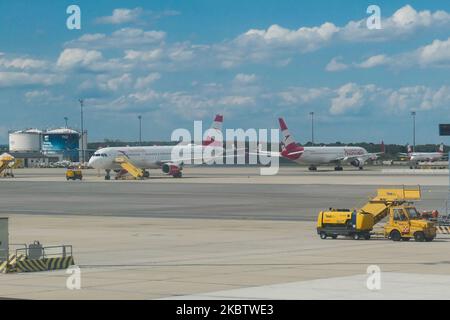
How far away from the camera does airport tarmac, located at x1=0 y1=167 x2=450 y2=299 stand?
30812 mm

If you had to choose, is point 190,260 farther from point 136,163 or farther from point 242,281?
point 136,163

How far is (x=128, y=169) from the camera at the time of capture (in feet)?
462

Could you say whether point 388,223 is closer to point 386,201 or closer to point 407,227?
point 407,227

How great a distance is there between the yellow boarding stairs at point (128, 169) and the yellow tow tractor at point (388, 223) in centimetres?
8810

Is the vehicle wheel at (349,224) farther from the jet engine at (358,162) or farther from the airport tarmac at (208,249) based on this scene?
the jet engine at (358,162)

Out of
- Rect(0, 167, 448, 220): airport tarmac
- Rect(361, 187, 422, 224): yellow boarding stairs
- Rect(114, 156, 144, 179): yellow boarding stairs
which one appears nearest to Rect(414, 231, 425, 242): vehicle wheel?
Rect(361, 187, 422, 224): yellow boarding stairs

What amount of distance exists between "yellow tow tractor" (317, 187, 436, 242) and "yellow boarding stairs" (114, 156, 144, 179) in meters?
88.1

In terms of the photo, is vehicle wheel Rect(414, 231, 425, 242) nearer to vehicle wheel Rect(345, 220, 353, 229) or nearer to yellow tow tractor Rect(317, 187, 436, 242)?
yellow tow tractor Rect(317, 187, 436, 242)

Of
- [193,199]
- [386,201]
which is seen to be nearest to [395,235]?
Result: [386,201]

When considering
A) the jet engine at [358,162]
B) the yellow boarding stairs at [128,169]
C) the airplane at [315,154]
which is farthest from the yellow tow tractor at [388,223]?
the jet engine at [358,162]
